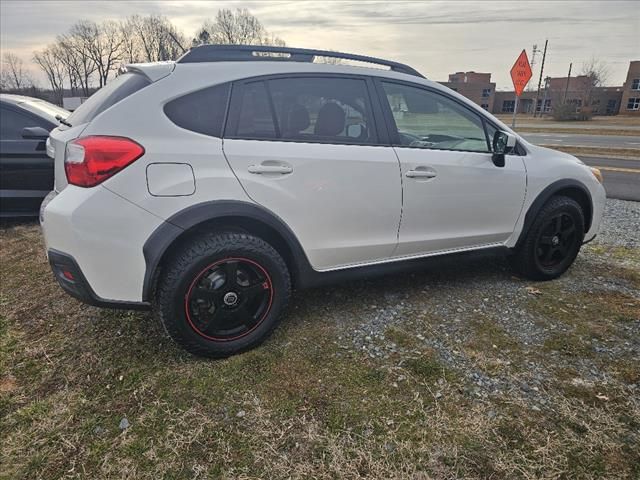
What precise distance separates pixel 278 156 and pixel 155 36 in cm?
7036

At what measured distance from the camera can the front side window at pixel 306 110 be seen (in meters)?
2.63

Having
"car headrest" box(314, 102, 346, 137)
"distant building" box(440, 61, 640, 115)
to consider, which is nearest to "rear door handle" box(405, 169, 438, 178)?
"car headrest" box(314, 102, 346, 137)

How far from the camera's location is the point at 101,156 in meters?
2.30

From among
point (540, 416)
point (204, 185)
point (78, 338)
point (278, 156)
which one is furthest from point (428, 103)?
point (78, 338)

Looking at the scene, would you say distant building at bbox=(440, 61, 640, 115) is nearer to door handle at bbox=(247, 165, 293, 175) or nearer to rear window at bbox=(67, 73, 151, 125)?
door handle at bbox=(247, 165, 293, 175)

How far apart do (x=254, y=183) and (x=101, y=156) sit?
31.9 inches

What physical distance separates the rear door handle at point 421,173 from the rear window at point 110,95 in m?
1.74

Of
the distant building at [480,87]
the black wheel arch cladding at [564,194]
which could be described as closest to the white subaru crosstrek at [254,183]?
the black wheel arch cladding at [564,194]

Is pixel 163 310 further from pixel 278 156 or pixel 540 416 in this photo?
pixel 540 416

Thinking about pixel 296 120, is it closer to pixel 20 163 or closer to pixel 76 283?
pixel 76 283

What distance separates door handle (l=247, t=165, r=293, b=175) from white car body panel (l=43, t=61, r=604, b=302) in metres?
0.03

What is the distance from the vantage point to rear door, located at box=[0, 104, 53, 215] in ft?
16.6

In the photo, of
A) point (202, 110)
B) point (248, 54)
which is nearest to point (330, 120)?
point (248, 54)

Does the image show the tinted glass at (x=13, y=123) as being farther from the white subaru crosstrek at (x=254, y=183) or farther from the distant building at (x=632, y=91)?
the distant building at (x=632, y=91)
